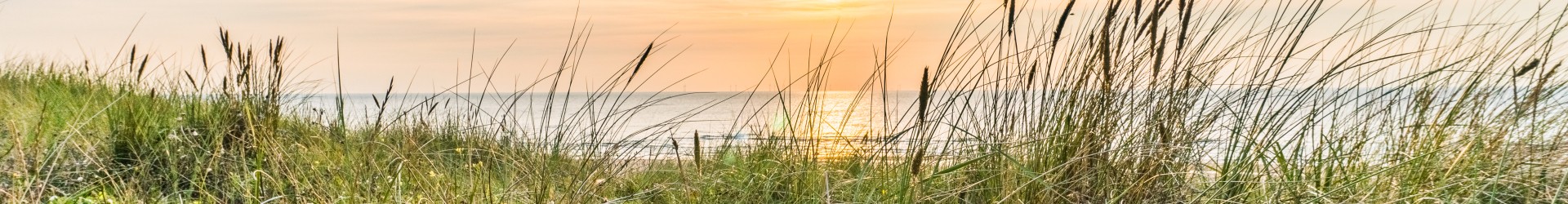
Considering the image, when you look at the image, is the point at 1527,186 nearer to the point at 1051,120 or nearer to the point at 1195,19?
the point at 1195,19

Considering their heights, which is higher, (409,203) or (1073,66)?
(1073,66)

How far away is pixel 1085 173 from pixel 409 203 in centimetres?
143

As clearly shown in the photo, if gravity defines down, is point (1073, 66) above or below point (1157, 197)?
above

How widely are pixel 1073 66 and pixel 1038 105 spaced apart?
106 mm

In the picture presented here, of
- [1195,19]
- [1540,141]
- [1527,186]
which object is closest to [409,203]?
[1195,19]

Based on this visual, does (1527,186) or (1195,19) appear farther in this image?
(1195,19)

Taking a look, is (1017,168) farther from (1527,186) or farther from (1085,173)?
(1527,186)

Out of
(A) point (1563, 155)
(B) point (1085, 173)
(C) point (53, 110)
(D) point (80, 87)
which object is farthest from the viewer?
(D) point (80, 87)

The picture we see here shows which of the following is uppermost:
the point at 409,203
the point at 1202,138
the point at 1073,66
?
the point at 1073,66

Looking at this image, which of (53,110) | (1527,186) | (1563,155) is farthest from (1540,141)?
(53,110)

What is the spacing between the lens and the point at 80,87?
22.2 feet

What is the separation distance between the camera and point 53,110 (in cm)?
448

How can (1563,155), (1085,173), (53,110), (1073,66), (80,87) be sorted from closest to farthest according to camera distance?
(1085,173) → (1073,66) → (1563,155) → (53,110) → (80,87)

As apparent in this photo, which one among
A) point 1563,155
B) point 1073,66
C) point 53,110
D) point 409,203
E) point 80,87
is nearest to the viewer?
point 1073,66
